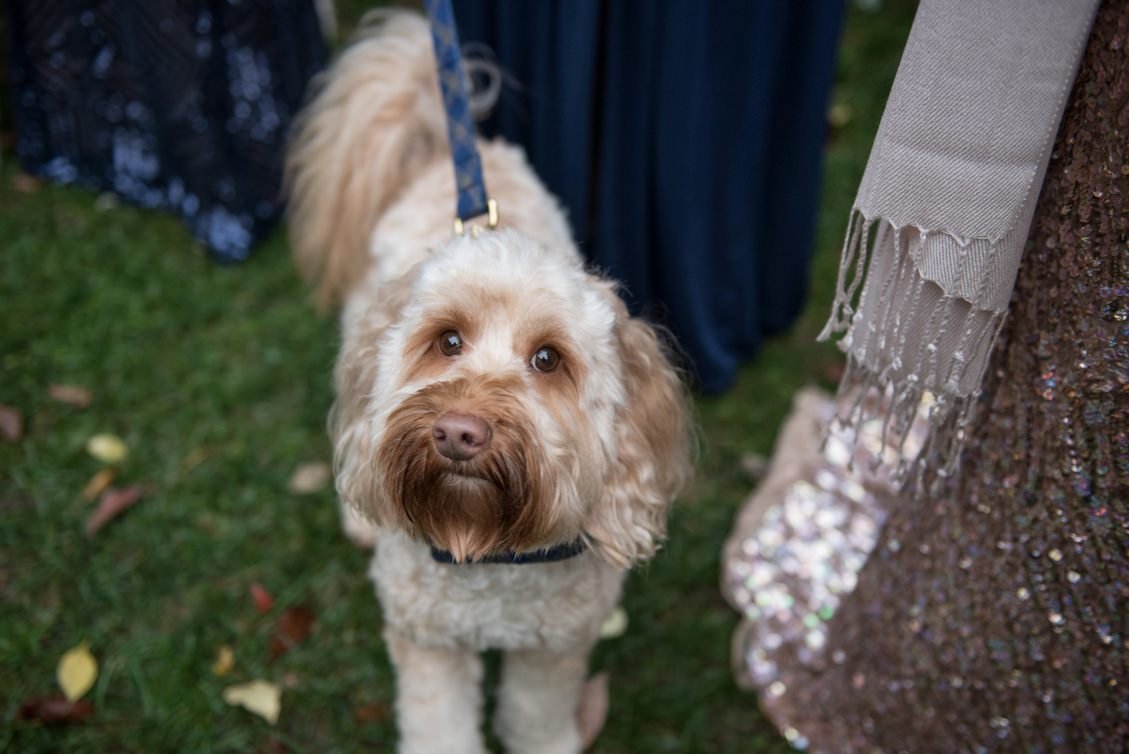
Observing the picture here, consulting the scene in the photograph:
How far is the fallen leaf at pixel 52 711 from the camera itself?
90.9 inches

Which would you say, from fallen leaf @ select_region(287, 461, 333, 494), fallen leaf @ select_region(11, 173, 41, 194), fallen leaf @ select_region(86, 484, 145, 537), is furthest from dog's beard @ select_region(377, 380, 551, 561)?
fallen leaf @ select_region(11, 173, 41, 194)

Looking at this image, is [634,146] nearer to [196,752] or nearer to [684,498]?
[684,498]

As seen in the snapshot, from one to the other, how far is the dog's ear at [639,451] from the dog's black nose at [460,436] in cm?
35

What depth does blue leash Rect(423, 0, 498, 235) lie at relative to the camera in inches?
83.1

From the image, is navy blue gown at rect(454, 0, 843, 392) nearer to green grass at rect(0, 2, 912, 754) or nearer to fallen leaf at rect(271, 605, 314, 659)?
green grass at rect(0, 2, 912, 754)

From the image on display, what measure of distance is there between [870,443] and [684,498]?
2.36 feet

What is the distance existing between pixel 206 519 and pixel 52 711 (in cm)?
71

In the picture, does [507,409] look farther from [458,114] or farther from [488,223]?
[458,114]

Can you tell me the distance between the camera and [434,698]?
7.04 feet

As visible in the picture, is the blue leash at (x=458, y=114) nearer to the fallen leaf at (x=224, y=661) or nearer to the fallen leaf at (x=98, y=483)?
the fallen leaf at (x=224, y=661)

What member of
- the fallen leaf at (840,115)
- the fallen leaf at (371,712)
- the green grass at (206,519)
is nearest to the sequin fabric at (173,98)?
the green grass at (206,519)

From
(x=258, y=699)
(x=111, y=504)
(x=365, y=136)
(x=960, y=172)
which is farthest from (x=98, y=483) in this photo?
(x=960, y=172)

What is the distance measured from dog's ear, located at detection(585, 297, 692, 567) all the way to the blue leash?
487 millimetres

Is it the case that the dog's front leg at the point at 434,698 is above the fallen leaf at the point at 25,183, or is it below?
below
